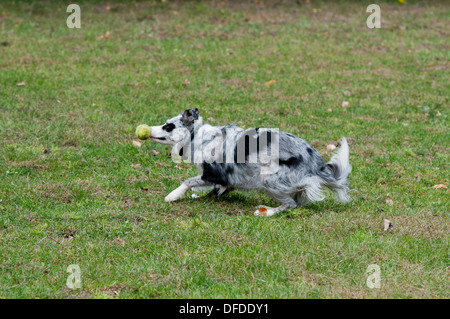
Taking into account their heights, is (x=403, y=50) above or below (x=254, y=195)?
above

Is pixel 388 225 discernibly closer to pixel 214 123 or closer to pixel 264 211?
pixel 264 211

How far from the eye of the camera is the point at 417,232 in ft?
19.4

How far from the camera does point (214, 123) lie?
33.6ft

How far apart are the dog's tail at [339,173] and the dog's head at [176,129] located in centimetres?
159

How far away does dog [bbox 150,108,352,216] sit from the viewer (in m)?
6.63

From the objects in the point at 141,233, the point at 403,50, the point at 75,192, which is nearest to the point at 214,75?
the point at 403,50

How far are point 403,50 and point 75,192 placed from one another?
10.8 m

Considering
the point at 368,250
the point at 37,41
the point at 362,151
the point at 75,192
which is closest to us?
the point at 368,250

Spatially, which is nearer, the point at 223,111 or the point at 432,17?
the point at 223,111

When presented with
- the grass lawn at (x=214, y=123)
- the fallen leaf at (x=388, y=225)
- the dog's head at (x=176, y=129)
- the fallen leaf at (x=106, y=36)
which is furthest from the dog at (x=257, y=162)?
the fallen leaf at (x=106, y=36)

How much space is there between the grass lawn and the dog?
22 cm

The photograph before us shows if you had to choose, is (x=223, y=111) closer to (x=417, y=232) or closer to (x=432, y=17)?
(x=417, y=232)

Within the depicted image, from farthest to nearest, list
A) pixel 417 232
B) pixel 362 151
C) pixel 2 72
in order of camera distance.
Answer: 1. pixel 2 72
2. pixel 362 151
3. pixel 417 232

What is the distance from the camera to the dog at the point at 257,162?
6.63 metres
